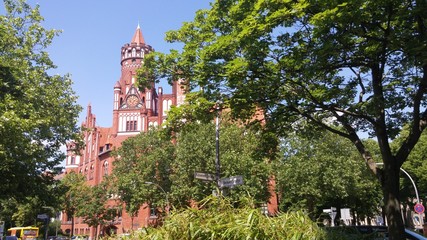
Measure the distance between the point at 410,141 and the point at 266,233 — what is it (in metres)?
6.97

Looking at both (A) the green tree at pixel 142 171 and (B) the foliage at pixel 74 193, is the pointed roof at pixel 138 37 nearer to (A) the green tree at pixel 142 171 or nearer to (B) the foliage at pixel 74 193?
(B) the foliage at pixel 74 193

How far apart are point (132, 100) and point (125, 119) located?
3.42 metres

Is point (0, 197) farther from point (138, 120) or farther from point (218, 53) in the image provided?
point (138, 120)

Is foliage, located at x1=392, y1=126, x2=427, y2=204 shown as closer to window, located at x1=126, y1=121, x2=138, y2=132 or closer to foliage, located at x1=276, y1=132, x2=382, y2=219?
foliage, located at x1=276, y1=132, x2=382, y2=219

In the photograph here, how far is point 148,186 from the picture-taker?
34.8m

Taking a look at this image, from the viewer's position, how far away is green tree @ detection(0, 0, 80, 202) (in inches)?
595

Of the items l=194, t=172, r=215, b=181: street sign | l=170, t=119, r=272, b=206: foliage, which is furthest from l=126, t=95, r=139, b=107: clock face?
l=194, t=172, r=215, b=181: street sign

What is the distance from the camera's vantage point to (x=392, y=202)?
9.27 meters

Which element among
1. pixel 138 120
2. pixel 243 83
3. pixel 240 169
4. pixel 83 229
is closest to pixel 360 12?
pixel 243 83

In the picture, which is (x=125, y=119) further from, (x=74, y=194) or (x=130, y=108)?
(x=74, y=194)

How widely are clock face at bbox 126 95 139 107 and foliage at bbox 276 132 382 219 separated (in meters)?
31.9

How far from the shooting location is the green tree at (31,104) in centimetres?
1512

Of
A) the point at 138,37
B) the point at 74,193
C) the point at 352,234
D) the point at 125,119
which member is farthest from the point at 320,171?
the point at 138,37

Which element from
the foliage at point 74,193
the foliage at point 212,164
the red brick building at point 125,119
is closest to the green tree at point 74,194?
the foliage at point 74,193
